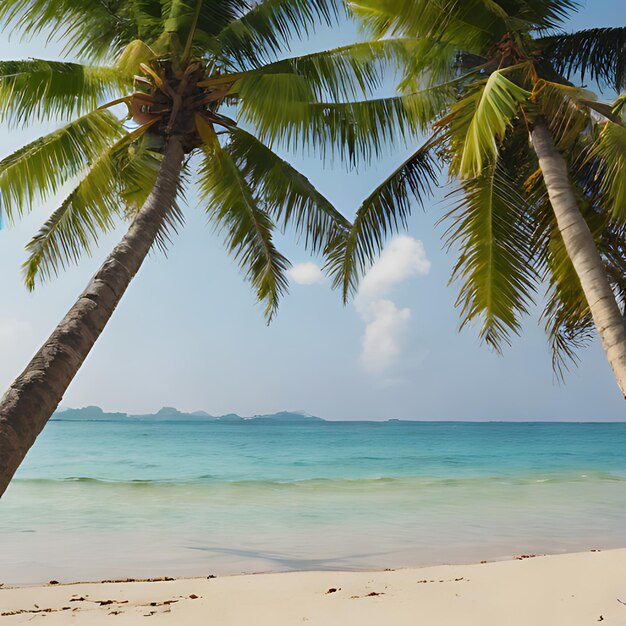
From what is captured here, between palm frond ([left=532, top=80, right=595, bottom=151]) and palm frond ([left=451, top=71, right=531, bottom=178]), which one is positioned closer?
palm frond ([left=451, top=71, right=531, bottom=178])

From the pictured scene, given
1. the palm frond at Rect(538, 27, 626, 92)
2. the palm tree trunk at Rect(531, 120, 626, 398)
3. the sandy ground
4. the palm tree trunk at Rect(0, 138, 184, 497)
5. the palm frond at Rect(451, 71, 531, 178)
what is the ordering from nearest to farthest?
the palm tree trunk at Rect(0, 138, 184, 497), the sandy ground, the palm tree trunk at Rect(531, 120, 626, 398), the palm frond at Rect(451, 71, 531, 178), the palm frond at Rect(538, 27, 626, 92)

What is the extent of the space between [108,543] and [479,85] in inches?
338

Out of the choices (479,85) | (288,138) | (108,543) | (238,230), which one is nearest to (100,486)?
(108,543)

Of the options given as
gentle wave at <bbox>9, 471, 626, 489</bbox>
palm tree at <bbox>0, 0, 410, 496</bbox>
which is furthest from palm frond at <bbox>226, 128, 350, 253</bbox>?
gentle wave at <bbox>9, 471, 626, 489</bbox>

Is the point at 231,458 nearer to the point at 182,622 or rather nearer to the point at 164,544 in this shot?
the point at 164,544

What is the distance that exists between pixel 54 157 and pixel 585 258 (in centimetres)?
679

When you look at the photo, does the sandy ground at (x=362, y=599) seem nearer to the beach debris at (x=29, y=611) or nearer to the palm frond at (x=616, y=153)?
the beach debris at (x=29, y=611)

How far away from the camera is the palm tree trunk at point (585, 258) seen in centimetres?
521

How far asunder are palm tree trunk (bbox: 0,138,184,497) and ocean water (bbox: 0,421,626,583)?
14.1 ft

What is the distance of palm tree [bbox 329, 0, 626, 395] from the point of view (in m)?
7.00

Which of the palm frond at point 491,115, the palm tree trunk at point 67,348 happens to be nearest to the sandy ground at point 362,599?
the palm tree trunk at point 67,348

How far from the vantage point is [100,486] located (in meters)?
19.9

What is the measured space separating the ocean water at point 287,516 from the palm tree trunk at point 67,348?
14.1 feet

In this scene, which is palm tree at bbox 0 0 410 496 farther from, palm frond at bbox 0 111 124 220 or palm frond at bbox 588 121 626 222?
palm frond at bbox 588 121 626 222
